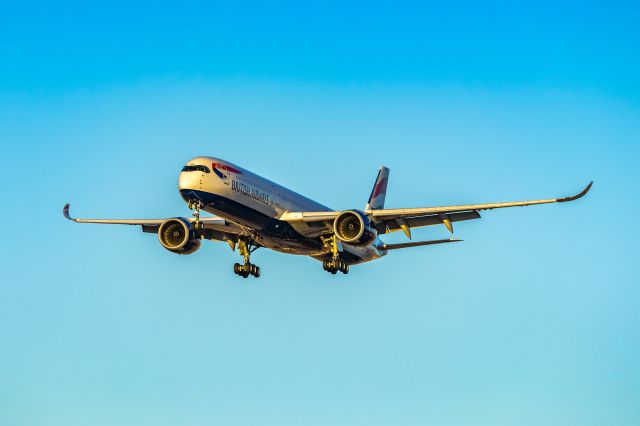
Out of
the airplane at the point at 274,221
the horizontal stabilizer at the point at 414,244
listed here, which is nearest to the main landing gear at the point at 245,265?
the airplane at the point at 274,221

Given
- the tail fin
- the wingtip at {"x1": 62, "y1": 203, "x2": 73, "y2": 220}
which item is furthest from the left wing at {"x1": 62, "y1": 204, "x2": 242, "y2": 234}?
the tail fin

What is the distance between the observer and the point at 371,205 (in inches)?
3029

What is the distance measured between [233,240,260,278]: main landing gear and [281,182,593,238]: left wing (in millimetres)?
5489

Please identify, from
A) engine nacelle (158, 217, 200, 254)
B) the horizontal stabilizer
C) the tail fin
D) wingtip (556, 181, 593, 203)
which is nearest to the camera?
wingtip (556, 181, 593, 203)

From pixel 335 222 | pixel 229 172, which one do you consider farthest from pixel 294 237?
pixel 229 172

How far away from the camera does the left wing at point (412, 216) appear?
5949cm

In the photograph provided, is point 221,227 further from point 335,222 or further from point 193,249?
point 335,222

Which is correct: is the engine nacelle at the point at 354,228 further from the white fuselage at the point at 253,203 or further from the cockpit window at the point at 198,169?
the cockpit window at the point at 198,169

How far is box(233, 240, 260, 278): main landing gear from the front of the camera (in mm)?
65938

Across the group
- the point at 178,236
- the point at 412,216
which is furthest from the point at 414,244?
the point at 178,236

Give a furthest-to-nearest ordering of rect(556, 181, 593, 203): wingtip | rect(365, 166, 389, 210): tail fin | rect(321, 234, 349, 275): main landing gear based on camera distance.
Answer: rect(365, 166, 389, 210): tail fin
rect(321, 234, 349, 275): main landing gear
rect(556, 181, 593, 203): wingtip

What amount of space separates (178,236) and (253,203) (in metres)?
7.36

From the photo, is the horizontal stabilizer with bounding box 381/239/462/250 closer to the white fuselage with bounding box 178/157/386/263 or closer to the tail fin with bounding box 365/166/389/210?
the white fuselage with bounding box 178/157/386/263

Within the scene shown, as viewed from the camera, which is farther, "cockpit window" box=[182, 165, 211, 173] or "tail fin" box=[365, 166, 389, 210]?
"tail fin" box=[365, 166, 389, 210]
